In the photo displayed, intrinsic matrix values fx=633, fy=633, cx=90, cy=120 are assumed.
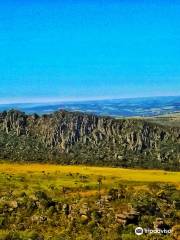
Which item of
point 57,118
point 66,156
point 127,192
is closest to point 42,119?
point 57,118

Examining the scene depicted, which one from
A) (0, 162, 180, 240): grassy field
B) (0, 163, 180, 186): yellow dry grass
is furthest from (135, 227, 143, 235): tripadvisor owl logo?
(0, 163, 180, 186): yellow dry grass

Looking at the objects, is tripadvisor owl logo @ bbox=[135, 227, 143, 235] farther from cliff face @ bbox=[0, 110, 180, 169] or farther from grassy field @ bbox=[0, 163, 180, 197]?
cliff face @ bbox=[0, 110, 180, 169]

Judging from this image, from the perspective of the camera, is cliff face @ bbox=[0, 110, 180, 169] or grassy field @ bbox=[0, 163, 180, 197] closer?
grassy field @ bbox=[0, 163, 180, 197]

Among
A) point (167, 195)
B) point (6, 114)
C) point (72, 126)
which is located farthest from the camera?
point (6, 114)

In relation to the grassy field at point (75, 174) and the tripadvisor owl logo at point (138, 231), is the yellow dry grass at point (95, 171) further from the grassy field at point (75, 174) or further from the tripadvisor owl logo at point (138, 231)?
the tripadvisor owl logo at point (138, 231)

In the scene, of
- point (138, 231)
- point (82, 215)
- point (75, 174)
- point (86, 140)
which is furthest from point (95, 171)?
point (138, 231)

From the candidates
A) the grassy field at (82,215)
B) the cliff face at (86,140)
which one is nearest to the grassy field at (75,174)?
the cliff face at (86,140)

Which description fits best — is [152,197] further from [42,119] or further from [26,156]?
[42,119]

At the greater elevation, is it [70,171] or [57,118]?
[57,118]
